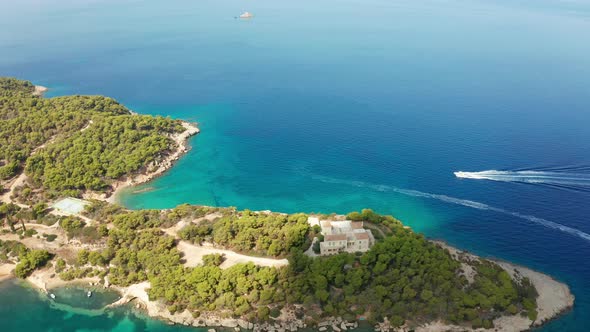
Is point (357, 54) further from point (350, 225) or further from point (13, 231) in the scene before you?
point (13, 231)

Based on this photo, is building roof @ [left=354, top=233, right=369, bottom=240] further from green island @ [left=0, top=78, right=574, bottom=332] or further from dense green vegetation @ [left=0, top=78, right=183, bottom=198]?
dense green vegetation @ [left=0, top=78, right=183, bottom=198]

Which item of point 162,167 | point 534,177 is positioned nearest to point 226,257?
point 162,167

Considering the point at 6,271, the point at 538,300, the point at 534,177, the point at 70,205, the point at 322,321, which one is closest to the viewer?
the point at 322,321

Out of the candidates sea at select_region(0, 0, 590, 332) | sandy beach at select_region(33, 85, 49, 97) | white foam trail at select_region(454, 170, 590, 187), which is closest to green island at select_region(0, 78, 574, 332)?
sea at select_region(0, 0, 590, 332)

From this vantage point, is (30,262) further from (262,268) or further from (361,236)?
(361,236)

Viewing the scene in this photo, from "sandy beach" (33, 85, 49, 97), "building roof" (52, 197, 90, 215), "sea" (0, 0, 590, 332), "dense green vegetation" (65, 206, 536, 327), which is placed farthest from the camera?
"sandy beach" (33, 85, 49, 97)

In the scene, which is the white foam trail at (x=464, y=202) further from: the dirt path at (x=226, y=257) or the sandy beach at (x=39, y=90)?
the sandy beach at (x=39, y=90)

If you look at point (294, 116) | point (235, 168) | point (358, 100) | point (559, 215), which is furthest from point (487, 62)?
point (235, 168)
